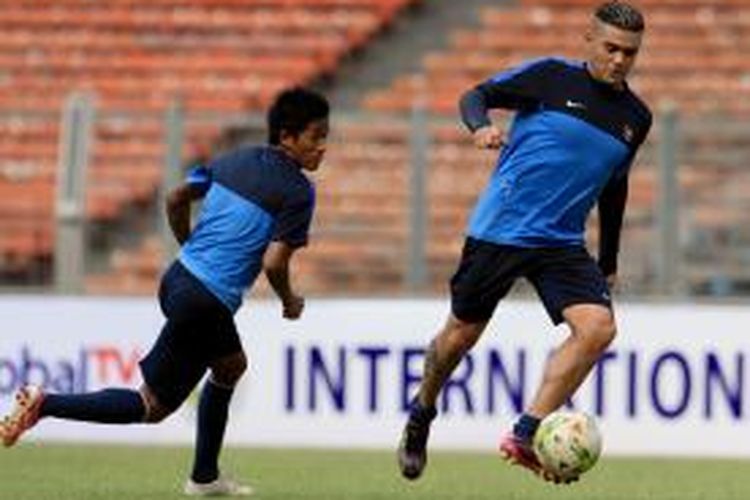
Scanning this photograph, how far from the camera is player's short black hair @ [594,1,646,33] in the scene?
10.7 m

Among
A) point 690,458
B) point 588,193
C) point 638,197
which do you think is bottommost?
point 690,458

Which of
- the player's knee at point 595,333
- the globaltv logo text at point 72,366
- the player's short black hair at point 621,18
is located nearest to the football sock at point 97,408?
the player's knee at point 595,333

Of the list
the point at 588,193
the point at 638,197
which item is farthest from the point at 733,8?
Answer: the point at 588,193

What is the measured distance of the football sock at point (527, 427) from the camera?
10594 millimetres

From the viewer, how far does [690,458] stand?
15758 millimetres

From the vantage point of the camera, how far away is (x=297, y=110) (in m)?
11.0

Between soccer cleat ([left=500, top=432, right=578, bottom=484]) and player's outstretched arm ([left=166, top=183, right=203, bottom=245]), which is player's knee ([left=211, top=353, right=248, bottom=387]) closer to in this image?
player's outstretched arm ([left=166, top=183, right=203, bottom=245])

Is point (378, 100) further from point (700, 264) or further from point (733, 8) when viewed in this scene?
point (700, 264)

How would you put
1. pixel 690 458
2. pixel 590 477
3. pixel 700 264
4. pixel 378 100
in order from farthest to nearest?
pixel 378 100 → pixel 700 264 → pixel 690 458 → pixel 590 477

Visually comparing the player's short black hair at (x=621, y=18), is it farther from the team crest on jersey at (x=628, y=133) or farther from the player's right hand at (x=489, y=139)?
the player's right hand at (x=489, y=139)

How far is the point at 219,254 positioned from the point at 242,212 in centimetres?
21

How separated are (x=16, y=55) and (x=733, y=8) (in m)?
6.19

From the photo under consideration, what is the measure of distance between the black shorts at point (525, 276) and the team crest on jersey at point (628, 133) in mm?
512

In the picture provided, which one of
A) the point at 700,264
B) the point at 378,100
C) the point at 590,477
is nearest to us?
the point at 590,477
